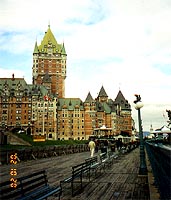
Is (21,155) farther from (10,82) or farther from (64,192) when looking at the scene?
(10,82)

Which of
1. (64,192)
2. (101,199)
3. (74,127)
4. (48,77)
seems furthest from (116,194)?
(48,77)

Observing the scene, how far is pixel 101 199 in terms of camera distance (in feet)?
28.0

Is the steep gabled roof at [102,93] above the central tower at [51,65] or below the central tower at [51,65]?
below

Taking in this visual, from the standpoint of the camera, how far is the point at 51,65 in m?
119

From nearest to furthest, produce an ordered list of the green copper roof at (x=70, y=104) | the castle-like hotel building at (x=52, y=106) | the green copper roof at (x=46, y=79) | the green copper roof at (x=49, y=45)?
the castle-like hotel building at (x=52, y=106), the green copper roof at (x=70, y=104), the green copper roof at (x=46, y=79), the green copper roof at (x=49, y=45)

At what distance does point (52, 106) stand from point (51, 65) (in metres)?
28.8

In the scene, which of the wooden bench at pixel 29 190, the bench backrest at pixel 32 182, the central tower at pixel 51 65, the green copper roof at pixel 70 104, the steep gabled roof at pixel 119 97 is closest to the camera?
the wooden bench at pixel 29 190

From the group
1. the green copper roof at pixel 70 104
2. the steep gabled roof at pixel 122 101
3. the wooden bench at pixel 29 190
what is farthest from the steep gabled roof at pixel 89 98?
the wooden bench at pixel 29 190

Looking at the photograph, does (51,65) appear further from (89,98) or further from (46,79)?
(89,98)

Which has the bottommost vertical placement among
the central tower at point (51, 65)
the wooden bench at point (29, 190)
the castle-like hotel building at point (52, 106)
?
the wooden bench at point (29, 190)

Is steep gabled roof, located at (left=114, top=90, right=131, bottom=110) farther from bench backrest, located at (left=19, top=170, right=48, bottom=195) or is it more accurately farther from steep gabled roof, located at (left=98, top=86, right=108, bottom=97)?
bench backrest, located at (left=19, top=170, right=48, bottom=195)

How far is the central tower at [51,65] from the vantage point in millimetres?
115125

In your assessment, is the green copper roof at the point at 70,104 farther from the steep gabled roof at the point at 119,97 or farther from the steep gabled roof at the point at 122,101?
the steep gabled roof at the point at 122,101

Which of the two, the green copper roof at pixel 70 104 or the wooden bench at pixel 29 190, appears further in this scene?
the green copper roof at pixel 70 104
